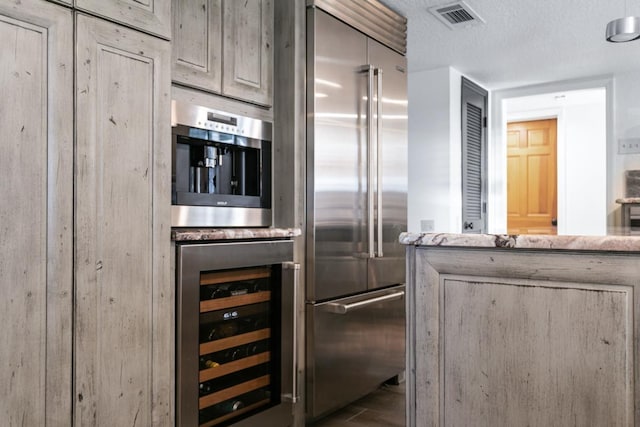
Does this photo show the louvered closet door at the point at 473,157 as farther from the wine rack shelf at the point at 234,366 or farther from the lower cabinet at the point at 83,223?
the lower cabinet at the point at 83,223

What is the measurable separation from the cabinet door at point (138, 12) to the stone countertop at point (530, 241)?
1127 mm

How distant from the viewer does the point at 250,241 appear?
2260 mm

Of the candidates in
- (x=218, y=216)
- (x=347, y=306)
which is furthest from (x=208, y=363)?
(x=347, y=306)

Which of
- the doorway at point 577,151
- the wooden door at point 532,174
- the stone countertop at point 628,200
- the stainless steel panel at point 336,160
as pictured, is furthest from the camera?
the wooden door at point 532,174

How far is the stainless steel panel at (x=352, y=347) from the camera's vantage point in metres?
2.57

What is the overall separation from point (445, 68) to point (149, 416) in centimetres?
374

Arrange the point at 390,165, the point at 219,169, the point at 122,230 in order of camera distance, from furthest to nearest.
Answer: the point at 390,165
the point at 219,169
the point at 122,230

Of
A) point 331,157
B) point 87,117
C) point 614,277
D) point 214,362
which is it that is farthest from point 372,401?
point 87,117

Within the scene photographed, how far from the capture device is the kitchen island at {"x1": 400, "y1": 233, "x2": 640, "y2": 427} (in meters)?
1.32

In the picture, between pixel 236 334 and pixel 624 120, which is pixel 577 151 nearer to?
pixel 624 120

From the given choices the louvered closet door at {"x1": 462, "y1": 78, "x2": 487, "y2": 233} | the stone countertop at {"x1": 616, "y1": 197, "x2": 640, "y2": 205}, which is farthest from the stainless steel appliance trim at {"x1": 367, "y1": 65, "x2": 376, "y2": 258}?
the stone countertop at {"x1": 616, "y1": 197, "x2": 640, "y2": 205}

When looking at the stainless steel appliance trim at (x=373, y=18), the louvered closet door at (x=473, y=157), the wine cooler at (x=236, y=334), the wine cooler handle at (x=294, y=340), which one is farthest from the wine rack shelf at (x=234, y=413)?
the louvered closet door at (x=473, y=157)

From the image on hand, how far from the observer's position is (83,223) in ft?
5.28

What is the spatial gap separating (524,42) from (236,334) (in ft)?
9.90
